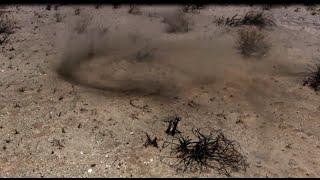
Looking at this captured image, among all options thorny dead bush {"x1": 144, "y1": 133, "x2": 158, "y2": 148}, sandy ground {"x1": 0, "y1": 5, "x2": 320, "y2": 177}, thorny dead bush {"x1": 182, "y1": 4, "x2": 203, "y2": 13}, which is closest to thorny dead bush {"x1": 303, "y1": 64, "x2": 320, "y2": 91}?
sandy ground {"x1": 0, "y1": 5, "x2": 320, "y2": 177}

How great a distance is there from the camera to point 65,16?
10.7 meters

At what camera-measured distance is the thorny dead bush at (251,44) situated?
29.5 ft

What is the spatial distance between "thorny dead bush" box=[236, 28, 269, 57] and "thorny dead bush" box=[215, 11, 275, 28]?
0.76 meters

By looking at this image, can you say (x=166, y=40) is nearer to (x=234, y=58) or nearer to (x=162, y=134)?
(x=234, y=58)

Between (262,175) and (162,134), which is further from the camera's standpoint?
(162,134)

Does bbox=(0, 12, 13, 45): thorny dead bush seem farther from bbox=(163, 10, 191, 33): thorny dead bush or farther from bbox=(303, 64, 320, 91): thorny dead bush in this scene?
bbox=(303, 64, 320, 91): thorny dead bush

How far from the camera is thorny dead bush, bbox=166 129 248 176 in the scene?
5688 mm

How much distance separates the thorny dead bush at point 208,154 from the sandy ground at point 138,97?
0.12 m

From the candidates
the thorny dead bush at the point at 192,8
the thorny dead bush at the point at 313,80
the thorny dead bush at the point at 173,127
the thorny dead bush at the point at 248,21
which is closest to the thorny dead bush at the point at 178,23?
the thorny dead bush at the point at 192,8

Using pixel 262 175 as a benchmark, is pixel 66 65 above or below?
above

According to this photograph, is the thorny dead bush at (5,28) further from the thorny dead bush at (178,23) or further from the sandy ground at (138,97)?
the thorny dead bush at (178,23)

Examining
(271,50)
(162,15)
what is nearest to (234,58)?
(271,50)

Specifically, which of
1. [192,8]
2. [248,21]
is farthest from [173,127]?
[192,8]

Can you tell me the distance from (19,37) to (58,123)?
3.63 metres
